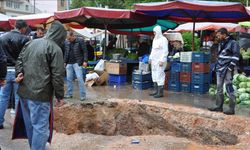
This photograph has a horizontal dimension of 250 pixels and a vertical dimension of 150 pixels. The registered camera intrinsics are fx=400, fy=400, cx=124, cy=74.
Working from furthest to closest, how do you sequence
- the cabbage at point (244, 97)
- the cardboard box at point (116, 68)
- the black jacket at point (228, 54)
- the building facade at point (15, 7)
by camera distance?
the building facade at point (15, 7) → the cardboard box at point (116, 68) → the cabbage at point (244, 97) → the black jacket at point (228, 54)

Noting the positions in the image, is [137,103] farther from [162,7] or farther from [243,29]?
[243,29]

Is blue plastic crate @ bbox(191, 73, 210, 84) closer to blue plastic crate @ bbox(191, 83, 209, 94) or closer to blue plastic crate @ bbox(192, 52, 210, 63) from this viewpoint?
blue plastic crate @ bbox(191, 83, 209, 94)

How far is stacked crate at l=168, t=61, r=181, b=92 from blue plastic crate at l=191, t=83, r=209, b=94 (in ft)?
1.63

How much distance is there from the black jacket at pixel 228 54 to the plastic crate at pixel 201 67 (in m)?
2.93

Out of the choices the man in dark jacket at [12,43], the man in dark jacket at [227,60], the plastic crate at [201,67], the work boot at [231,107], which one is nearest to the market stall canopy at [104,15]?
the plastic crate at [201,67]

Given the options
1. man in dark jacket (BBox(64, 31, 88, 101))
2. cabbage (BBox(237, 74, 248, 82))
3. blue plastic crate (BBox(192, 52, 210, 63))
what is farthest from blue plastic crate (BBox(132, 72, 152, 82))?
cabbage (BBox(237, 74, 248, 82))

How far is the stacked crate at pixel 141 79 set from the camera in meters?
12.2

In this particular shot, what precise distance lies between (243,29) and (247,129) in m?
14.3

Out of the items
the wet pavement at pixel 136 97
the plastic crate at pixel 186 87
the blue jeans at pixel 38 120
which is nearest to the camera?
the blue jeans at pixel 38 120

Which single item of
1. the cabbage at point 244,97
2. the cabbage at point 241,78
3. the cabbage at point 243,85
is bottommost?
the cabbage at point 244,97

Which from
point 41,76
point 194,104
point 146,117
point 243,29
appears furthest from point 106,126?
point 243,29

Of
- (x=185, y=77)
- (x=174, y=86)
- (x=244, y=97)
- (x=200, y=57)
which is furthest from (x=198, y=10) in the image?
(x=244, y=97)

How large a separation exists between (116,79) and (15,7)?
197 feet

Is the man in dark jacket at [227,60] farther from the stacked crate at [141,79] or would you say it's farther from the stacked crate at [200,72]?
the stacked crate at [141,79]
